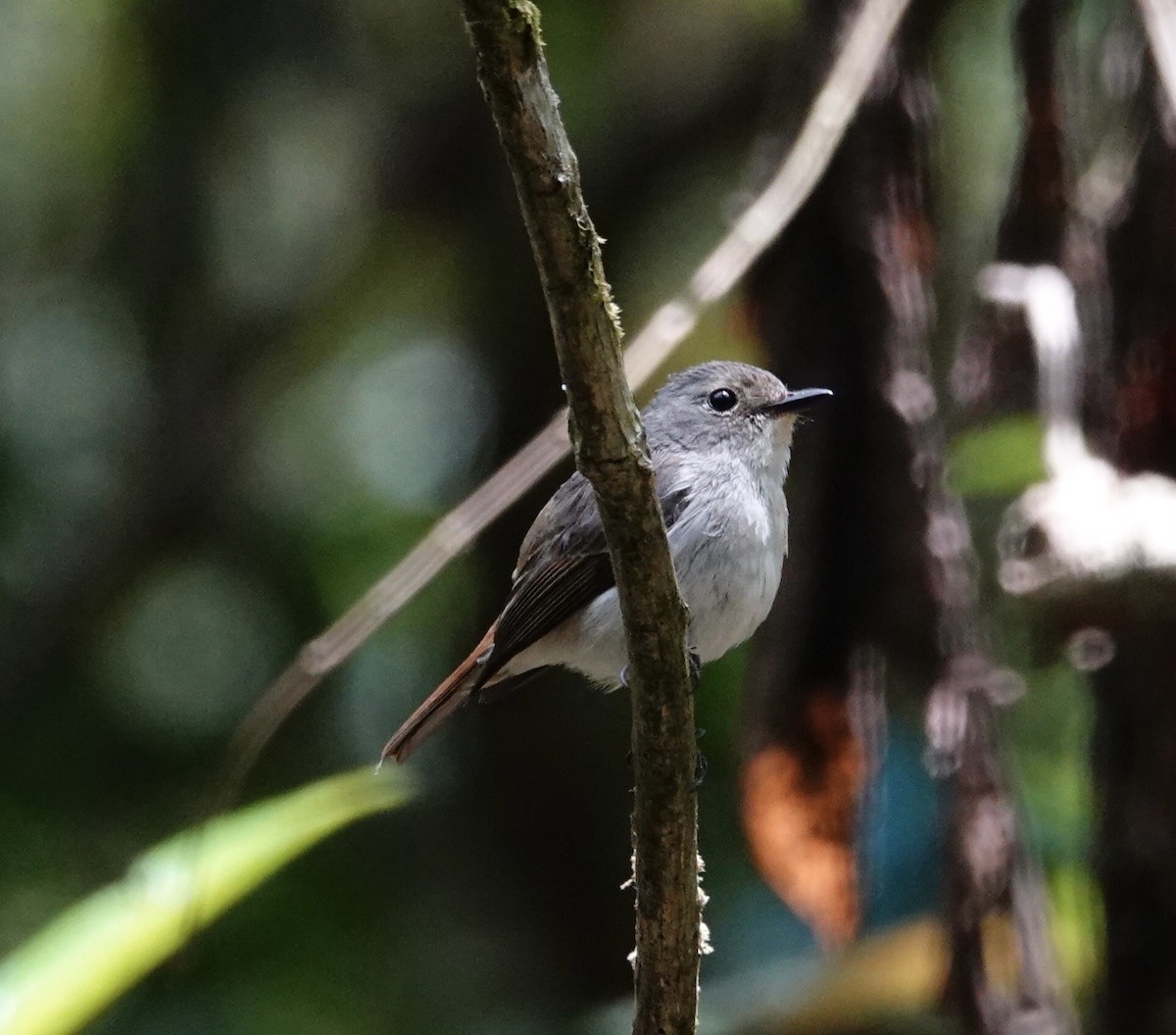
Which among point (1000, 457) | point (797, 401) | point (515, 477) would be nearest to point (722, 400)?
point (797, 401)

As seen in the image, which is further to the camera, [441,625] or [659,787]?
[441,625]

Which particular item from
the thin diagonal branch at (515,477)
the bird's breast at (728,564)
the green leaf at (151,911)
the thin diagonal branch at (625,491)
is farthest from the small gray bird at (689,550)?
the thin diagonal branch at (625,491)

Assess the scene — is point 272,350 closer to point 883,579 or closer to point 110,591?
point 110,591

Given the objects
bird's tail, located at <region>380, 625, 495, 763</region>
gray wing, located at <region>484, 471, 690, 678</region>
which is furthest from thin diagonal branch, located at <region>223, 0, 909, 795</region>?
bird's tail, located at <region>380, 625, 495, 763</region>

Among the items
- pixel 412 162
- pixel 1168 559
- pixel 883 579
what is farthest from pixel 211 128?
pixel 1168 559

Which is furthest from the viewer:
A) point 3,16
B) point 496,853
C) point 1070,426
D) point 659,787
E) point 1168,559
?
point 3,16

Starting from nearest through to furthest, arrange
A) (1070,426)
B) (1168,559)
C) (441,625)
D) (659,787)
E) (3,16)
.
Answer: (659,787)
(1168,559)
(1070,426)
(441,625)
(3,16)

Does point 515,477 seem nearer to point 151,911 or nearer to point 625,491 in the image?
point 625,491

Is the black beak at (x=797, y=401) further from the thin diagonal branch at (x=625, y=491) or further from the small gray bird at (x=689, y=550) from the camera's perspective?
the thin diagonal branch at (x=625, y=491)
